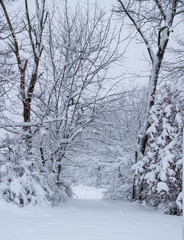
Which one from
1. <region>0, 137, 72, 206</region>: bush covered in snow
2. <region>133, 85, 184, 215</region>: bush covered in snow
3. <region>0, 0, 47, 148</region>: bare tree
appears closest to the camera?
<region>0, 137, 72, 206</region>: bush covered in snow

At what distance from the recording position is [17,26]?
8.05 m

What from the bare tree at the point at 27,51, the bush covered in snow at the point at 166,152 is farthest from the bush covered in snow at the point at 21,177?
the bush covered in snow at the point at 166,152

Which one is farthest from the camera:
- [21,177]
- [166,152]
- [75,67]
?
[75,67]

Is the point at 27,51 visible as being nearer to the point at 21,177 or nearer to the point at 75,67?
the point at 75,67

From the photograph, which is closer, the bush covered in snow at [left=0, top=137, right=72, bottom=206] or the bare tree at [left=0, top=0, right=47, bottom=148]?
the bush covered in snow at [left=0, top=137, right=72, bottom=206]

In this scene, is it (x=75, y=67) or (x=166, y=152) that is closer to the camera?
(x=166, y=152)

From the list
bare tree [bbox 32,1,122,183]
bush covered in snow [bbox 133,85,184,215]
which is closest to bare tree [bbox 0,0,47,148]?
bare tree [bbox 32,1,122,183]

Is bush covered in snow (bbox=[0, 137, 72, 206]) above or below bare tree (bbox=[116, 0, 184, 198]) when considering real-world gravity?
below

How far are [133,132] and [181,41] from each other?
5717 millimetres

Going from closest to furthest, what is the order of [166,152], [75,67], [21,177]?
1. [21,177]
2. [166,152]
3. [75,67]

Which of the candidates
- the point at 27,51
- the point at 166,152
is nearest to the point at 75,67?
the point at 27,51

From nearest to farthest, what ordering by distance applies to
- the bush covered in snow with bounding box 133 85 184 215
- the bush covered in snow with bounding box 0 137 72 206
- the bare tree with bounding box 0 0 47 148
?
the bush covered in snow with bounding box 0 137 72 206
the bush covered in snow with bounding box 133 85 184 215
the bare tree with bounding box 0 0 47 148

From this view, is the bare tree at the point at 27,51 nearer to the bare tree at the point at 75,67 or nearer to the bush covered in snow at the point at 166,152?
the bare tree at the point at 75,67

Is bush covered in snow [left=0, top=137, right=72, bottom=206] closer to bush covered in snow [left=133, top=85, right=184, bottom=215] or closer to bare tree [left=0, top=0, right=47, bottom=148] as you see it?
bare tree [left=0, top=0, right=47, bottom=148]
